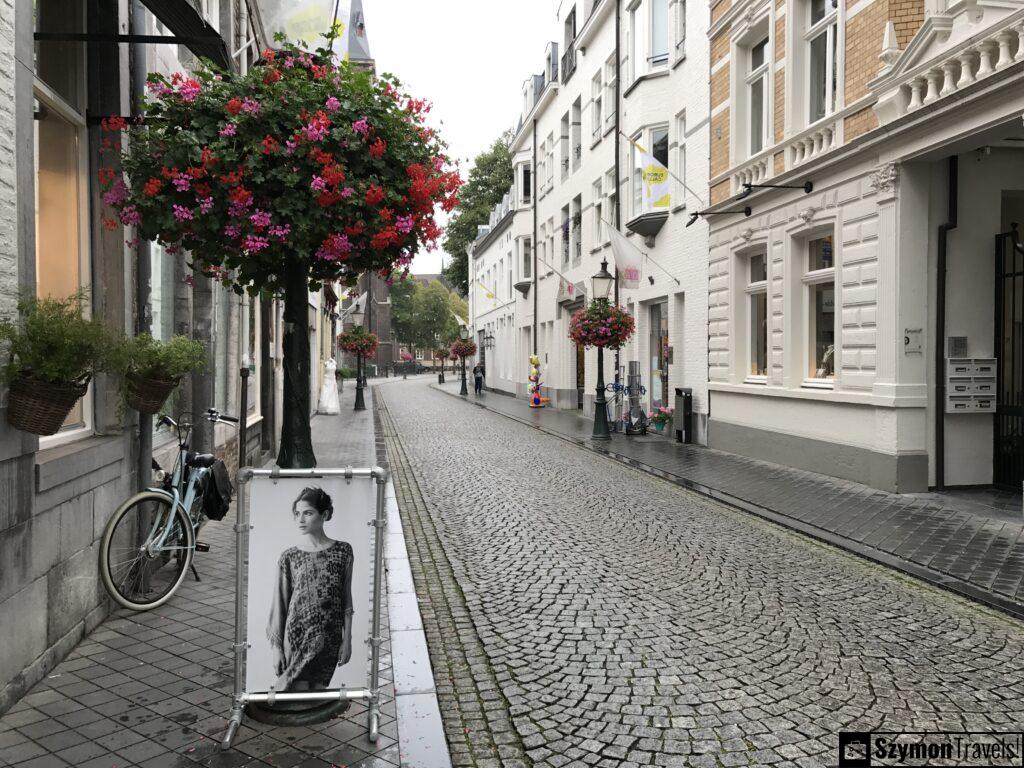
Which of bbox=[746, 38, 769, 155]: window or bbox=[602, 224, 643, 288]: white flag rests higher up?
bbox=[746, 38, 769, 155]: window

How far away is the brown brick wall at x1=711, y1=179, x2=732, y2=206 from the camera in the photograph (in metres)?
14.5

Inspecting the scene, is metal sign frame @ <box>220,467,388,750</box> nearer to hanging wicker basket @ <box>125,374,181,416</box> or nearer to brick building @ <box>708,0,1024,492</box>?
hanging wicker basket @ <box>125,374,181,416</box>

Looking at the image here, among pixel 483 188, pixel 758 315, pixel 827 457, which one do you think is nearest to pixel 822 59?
pixel 758 315

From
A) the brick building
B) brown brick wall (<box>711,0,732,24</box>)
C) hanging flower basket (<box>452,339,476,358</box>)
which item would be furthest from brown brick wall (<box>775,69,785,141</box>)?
hanging flower basket (<box>452,339,476,358</box>)

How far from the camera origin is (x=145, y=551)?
529cm

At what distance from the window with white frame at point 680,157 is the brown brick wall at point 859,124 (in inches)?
242

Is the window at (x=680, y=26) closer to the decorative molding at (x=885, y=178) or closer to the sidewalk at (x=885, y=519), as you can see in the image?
the decorative molding at (x=885, y=178)

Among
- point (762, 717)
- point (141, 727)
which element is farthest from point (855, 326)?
point (141, 727)

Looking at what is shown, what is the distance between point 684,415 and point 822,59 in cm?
667

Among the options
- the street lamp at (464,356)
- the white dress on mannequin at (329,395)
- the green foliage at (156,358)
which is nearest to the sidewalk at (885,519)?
the green foliage at (156,358)

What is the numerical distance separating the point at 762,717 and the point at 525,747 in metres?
1.12

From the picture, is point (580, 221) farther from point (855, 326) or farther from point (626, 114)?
point (855, 326)

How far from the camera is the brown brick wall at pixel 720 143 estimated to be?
14.7 m

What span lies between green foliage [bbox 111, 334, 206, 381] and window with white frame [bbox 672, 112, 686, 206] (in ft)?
44.5
